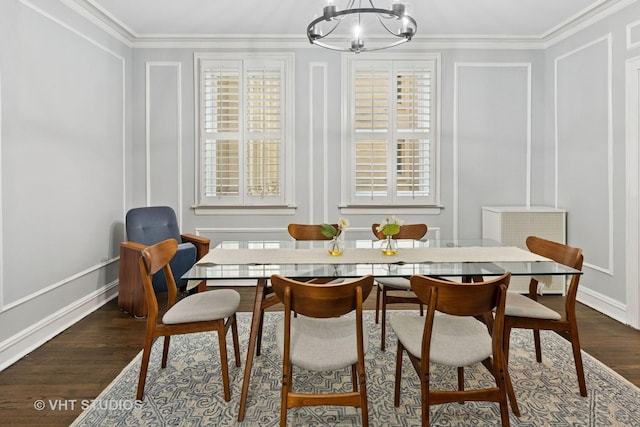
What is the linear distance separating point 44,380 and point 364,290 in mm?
2121

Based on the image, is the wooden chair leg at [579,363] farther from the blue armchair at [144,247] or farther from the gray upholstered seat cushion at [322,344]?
the blue armchair at [144,247]

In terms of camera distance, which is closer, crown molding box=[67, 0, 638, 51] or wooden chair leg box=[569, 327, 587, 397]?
wooden chair leg box=[569, 327, 587, 397]

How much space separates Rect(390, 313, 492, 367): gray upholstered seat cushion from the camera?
1.79m

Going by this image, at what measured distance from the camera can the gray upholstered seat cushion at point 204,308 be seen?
2.17 metres

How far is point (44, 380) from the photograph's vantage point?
241 cm

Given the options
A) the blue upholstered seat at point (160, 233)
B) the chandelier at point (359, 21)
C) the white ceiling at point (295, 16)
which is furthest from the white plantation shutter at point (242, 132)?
the chandelier at point (359, 21)

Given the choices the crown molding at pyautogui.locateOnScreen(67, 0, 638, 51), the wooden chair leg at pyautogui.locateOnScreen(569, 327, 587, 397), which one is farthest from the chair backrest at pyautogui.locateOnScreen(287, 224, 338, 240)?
the crown molding at pyautogui.locateOnScreen(67, 0, 638, 51)

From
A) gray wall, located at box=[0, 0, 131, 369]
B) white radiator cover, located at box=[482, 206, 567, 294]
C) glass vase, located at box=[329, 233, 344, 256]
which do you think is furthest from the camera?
white radiator cover, located at box=[482, 206, 567, 294]

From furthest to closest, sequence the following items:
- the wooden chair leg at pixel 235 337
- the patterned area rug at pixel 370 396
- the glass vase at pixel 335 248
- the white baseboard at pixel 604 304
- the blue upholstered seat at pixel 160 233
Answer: the blue upholstered seat at pixel 160 233 < the white baseboard at pixel 604 304 < the glass vase at pixel 335 248 < the wooden chair leg at pixel 235 337 < the patterned area rug at pixel 370 396

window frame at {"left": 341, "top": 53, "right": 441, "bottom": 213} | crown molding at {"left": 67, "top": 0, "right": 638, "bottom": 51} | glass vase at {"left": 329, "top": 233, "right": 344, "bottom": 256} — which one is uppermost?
crown molding at {"left": 67, "top": 0, "right": 638, "bottom": 51}

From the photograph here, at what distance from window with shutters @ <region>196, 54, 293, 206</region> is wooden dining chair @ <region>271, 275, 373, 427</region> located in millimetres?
2734

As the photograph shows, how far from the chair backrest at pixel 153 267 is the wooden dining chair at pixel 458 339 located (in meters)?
1.33

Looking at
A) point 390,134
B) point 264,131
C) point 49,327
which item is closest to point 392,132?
point 390,134

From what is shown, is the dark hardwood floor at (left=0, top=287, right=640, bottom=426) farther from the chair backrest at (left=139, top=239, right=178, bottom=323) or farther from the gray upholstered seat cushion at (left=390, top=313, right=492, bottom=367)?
the gray upholstered seat cushion at (left=390, top=313, right=492, bottom=367)
